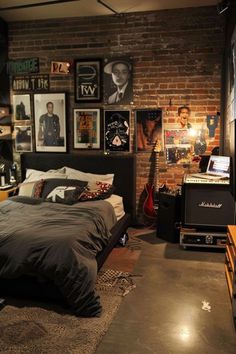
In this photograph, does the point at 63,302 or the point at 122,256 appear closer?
the point at 63,302

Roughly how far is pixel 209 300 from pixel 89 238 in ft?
3.68

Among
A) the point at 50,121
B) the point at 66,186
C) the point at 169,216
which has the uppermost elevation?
the point at 50,121

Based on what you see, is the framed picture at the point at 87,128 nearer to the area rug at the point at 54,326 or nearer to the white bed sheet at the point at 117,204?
the white bed sheet at the point at 117,204

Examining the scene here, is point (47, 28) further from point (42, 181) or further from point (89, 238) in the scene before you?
point (89, 238)

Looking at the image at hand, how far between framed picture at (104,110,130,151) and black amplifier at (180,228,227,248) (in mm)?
1528

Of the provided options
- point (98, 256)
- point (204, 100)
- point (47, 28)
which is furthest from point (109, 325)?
point (47, 28)

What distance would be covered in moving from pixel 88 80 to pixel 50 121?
2.66 feet

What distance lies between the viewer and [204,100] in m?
4.45

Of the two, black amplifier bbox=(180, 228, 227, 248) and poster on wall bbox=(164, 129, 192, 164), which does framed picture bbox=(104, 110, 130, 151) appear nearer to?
poster on wall bbox=(164, 129, 192, 164)

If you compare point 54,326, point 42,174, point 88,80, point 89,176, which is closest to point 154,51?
point 88,80

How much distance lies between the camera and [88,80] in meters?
4.73

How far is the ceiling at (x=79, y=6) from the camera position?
13.6 ft

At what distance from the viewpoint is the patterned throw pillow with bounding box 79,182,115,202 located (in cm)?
395

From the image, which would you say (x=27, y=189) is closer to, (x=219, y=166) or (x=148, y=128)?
(x=148, y=128)
